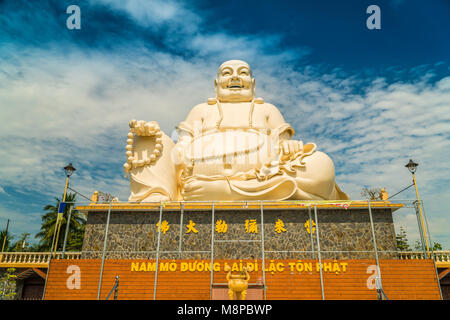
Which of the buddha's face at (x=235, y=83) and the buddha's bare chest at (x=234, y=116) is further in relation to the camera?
the buddha's face at (x=235, y=83)

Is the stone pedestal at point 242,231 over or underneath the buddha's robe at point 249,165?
underneath

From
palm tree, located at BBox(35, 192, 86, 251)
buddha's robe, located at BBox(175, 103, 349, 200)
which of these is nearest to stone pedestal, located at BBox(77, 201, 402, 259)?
buddha's robe, located at BBox(175, 103, 349, 200)

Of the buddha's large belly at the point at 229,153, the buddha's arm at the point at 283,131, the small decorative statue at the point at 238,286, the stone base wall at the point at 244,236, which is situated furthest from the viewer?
the buddha's arm at the point at 283,131

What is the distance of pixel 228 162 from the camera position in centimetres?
819

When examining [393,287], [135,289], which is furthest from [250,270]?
[393,287]

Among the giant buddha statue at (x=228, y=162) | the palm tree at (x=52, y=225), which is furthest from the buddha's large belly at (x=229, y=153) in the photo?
the palm tree at (x=52, y=225)

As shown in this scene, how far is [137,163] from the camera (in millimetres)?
8312

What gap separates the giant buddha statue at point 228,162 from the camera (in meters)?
7.74

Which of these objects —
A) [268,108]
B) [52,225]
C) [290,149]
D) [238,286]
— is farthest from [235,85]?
[52,225]

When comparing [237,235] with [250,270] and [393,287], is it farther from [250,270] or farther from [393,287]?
[393,287]

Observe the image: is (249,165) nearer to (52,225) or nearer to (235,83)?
(235,83)

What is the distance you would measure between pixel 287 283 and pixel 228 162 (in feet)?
10.4

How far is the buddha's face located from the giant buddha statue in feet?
1.63

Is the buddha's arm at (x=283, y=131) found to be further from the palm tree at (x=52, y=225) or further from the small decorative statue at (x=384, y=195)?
the palm tree at (x=52, y=225)
